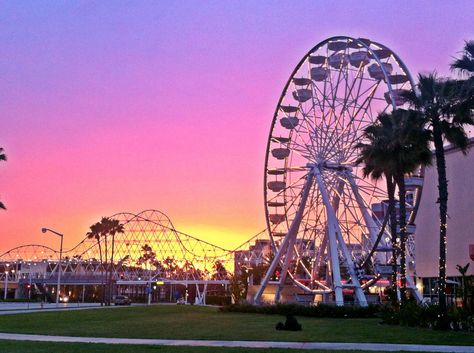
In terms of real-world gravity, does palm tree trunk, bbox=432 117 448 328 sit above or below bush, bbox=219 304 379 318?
above

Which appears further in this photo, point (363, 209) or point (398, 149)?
point (363, 209)

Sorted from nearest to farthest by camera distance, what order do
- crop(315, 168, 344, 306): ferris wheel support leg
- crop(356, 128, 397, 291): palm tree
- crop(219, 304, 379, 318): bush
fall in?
crop(356, 128, 397, 291): palm tree → crop(219, 304, 379, 318): bush → crop(315, 168, 344, 306): ferris wheel support leg

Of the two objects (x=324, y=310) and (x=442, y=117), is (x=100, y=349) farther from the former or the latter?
(x=324, y=310)

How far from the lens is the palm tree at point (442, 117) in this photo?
33.5 meters

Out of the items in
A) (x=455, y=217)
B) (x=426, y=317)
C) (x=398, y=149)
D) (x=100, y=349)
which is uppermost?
(x=398, y=149)

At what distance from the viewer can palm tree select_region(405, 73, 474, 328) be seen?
Result: 3350 centimetres

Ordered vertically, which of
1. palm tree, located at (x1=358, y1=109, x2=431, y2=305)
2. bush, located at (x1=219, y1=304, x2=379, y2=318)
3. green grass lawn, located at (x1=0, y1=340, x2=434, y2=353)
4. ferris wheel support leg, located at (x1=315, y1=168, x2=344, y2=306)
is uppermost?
palm tree, located at (x1=358, y1=109, x2=431, y2=305)

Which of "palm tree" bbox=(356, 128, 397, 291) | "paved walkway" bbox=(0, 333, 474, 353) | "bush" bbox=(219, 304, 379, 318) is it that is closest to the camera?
"paved walkway" bbox=(0, 333, 474, 353)

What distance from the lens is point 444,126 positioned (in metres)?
34.6

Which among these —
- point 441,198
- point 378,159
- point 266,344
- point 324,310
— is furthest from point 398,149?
point 266,344

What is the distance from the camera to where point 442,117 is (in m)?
34.9

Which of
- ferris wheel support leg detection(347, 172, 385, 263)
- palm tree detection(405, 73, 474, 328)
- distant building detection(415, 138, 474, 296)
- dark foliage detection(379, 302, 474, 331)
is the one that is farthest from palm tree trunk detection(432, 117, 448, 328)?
ferris wheel support leg detection(347, 172, 385, 263)

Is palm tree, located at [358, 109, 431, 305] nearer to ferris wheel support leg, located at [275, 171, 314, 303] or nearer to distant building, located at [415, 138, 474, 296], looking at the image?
distant building, located at [415, 138, 474, 296]

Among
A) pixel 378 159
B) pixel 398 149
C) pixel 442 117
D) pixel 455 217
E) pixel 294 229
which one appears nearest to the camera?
pixel 442 117
